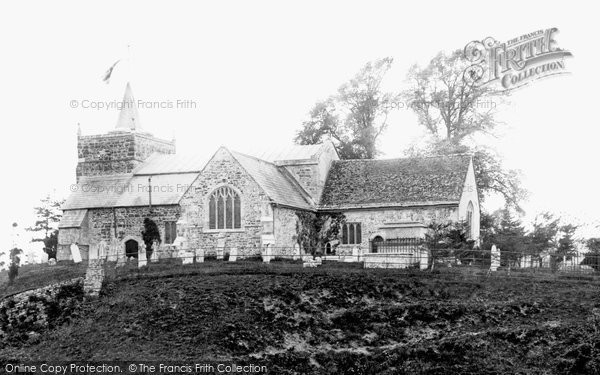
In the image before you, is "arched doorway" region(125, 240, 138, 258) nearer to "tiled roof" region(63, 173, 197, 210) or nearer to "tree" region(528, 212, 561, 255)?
"tiled roof" region(63, 173, 197, 210)

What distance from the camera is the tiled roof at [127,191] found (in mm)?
55375

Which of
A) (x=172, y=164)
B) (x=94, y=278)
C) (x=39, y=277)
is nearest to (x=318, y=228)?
(x=172, y=164)

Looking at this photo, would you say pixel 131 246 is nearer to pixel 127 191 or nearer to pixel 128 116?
pixel 127 191

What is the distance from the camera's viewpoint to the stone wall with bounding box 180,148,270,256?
152ft

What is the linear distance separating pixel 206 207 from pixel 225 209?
1.04 metres

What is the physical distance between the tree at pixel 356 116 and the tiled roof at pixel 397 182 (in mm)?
10087

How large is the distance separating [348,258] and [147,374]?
1939cm

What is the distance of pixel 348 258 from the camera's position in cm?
4600

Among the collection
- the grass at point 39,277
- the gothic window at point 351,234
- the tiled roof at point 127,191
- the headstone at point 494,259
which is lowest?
the grass at point 39,277

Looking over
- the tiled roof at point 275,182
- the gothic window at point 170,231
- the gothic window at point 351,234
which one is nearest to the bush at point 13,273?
→ the gothic window at point 170,231

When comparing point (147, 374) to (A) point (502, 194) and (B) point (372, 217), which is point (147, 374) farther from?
(A) point (502, 194)

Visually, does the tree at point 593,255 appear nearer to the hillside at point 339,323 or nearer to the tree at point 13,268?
the hillside at point 339,323

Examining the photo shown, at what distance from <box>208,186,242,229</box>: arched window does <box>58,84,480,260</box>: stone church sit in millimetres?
54

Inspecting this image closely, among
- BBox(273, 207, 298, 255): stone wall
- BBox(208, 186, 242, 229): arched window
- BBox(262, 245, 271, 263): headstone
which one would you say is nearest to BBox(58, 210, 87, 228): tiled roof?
BBox(208, 186, 242, 229): arched window
